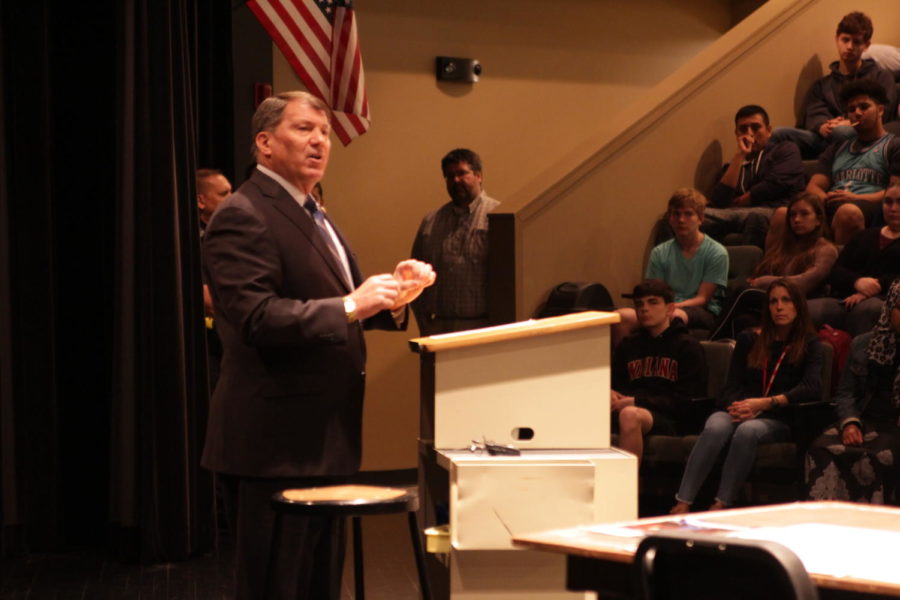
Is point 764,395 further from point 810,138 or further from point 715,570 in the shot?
point 715,570

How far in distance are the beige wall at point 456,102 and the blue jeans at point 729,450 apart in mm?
2862

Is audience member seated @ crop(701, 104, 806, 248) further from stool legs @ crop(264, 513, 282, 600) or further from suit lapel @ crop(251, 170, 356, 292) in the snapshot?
stool legs @ crop(264, 513, 282, 600)

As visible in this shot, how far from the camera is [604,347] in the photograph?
3574 mm

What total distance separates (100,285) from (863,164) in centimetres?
445

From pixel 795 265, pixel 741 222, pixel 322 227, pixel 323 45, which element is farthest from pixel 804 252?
pixel 322 227

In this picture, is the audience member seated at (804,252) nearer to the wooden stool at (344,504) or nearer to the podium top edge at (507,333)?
the podium top edge at (507,333)

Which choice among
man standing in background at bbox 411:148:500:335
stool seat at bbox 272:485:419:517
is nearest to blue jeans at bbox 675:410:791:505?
man standing in background at bbox 411:148:500:335

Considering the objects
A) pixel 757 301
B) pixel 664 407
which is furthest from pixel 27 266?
pixel 757 301

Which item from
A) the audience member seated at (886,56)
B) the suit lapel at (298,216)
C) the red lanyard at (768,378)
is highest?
the audience member seated at (886,56)

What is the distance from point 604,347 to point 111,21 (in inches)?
137

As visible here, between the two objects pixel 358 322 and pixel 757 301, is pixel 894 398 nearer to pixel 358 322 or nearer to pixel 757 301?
pixel 757 301

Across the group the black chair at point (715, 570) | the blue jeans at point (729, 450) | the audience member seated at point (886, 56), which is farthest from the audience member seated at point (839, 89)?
the black chair at point (715, 570)

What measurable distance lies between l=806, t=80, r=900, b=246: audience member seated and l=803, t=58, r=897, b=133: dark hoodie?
0.60 meters

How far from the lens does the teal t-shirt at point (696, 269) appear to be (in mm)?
6848
